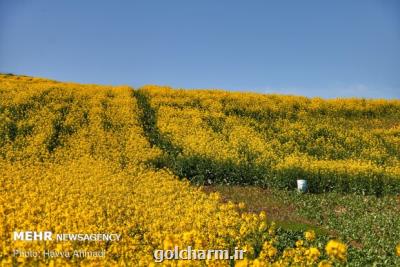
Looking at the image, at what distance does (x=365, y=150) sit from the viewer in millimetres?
31016

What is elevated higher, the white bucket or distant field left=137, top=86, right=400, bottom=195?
distant field left=137, top=86, right=400, bottom=195

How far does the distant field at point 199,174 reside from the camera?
13.0 meters

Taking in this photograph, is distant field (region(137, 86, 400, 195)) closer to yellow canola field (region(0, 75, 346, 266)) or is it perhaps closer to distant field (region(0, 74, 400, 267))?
distant field (region(0, 74, 400, 267))

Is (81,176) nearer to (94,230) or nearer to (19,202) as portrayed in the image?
(19,202)

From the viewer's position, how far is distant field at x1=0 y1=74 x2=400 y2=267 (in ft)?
42.5

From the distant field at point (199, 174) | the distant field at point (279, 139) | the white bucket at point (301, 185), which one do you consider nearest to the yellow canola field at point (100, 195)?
the distant field at point (199, 174)

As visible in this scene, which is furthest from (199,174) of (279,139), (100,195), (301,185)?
(100,195)

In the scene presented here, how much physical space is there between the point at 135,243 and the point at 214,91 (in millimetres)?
32799

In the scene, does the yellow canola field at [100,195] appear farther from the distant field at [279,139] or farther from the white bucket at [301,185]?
the white bucket at [301,185]

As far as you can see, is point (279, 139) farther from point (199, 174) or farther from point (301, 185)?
point (301, 185)

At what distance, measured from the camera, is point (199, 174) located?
25766mm

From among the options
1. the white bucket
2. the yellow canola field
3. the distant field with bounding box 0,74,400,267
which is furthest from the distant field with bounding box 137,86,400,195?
the yellow canola field

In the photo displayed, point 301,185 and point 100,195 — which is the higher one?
→ point 100,195

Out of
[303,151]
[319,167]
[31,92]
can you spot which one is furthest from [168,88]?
[319,167]
